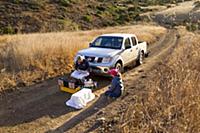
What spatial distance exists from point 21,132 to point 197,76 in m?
4.28

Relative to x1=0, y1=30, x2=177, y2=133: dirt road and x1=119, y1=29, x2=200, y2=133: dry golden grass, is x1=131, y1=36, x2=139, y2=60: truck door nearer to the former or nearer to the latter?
x1=0, y1=30, x2=177, y2=133: dirt road

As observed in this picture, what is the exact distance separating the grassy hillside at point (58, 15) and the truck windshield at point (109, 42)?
22586 millimetres

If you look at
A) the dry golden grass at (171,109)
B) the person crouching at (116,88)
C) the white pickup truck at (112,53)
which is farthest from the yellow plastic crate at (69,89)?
the dry golden grass at (171,109)

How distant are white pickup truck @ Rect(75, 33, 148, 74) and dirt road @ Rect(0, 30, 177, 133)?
34.1 inches

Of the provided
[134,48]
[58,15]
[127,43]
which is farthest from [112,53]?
[58,15]

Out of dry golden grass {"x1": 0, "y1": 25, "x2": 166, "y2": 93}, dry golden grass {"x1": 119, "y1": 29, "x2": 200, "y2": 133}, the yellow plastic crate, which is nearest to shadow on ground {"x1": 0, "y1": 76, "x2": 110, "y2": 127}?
the yellow plastic crate

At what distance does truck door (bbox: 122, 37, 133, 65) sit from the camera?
42.0 ft

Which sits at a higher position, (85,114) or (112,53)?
(112,53)

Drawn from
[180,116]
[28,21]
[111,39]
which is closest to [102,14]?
[28,21]

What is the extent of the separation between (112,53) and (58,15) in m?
34.7

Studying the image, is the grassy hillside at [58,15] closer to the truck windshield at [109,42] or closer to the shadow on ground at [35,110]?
the truck windshield at [109,42]

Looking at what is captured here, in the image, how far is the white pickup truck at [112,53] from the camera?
11.6 m

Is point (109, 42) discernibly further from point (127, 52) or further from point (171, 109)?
point (171, 109)

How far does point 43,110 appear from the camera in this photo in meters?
8.55
